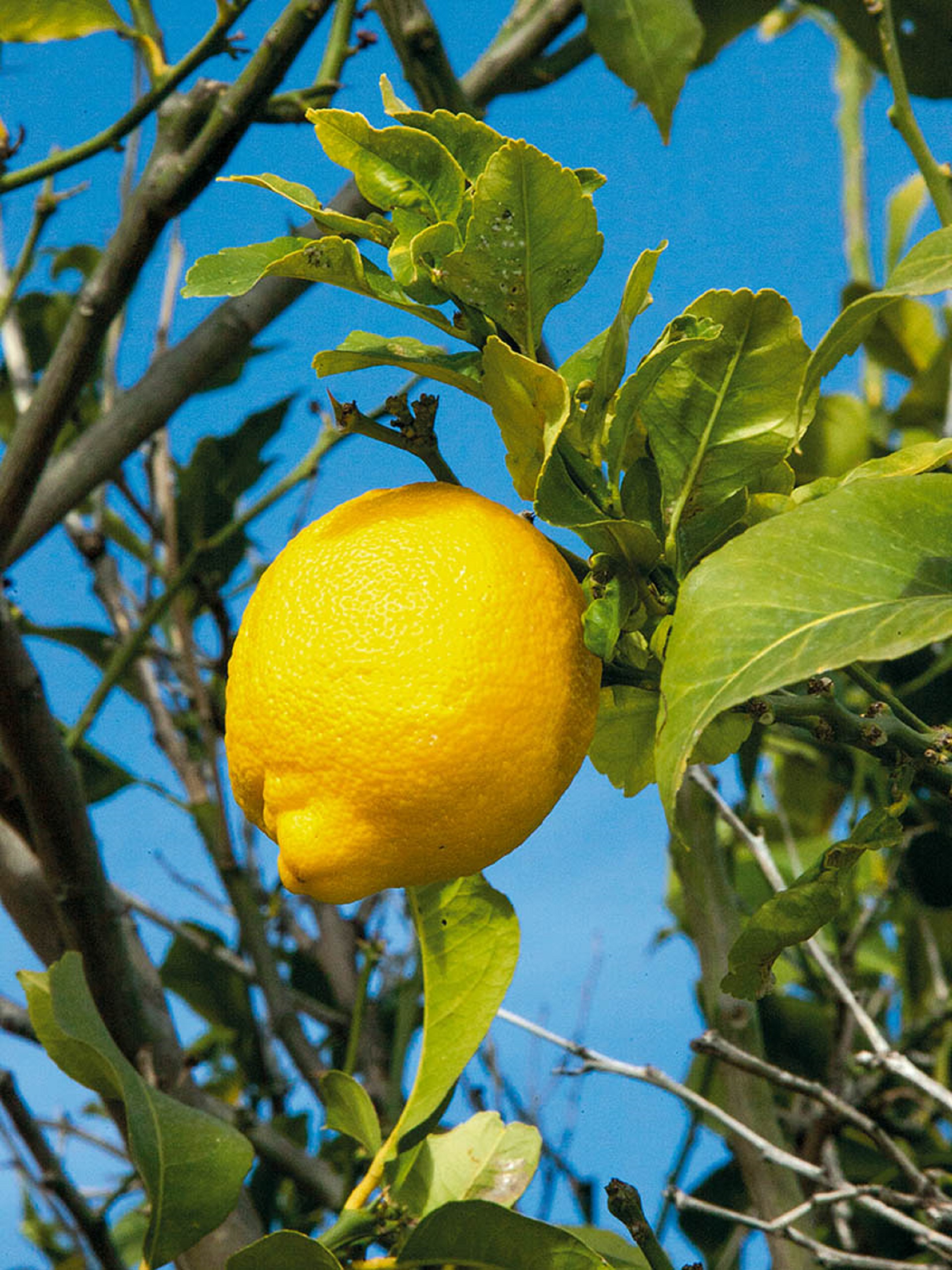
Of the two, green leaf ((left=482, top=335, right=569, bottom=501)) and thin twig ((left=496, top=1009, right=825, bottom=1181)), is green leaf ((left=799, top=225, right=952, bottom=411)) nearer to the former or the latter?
green leaf ((left=482, top=335, right=569, bottom=501))

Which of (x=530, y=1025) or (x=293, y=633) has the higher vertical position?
(x=293, y=633)

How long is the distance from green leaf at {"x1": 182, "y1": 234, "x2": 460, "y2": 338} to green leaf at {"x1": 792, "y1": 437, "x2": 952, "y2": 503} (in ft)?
0.46

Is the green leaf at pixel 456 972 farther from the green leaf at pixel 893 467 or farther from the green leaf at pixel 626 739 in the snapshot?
the green leaf at pixel 893 467

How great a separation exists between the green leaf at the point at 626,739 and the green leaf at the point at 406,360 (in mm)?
141

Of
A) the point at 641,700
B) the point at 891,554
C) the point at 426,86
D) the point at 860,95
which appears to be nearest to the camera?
the point at 891,554

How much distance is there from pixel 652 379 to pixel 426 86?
0.40 meters

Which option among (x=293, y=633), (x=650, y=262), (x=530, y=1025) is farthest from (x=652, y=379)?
(x=530, y=1025)

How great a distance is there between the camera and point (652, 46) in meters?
0.77

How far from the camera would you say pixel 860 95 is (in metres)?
1.75

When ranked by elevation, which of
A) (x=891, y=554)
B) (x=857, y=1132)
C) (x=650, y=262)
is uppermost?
(x=650, y=262)

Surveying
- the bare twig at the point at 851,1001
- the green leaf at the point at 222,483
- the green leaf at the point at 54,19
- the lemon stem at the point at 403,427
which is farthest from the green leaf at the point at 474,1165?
the green leaf at the point at 54,19

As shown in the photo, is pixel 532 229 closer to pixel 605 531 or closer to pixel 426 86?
pixel 605 531

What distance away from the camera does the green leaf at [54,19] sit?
0.84 metres

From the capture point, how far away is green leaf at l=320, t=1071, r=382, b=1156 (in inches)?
25.2
